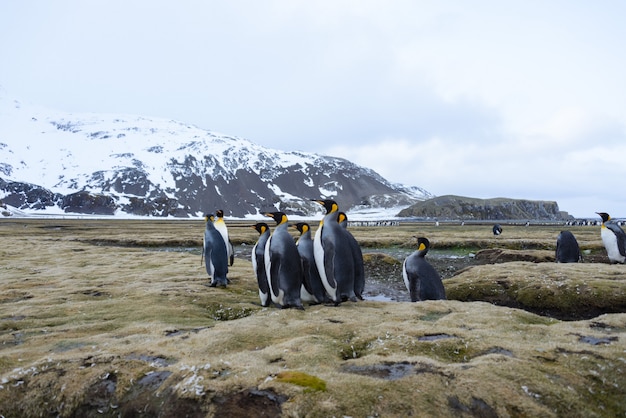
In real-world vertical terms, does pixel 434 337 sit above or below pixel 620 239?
below

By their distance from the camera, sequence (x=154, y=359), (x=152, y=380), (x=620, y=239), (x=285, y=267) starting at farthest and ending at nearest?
(x=620, y=239), (x=285, y=267), (x=154, y=359), (x=152, y=380)

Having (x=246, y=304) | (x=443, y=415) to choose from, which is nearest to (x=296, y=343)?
(x=443, y=415)

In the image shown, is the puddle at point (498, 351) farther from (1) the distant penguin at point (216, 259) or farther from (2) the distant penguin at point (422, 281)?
(1) the distant penguin at point (216, 259)

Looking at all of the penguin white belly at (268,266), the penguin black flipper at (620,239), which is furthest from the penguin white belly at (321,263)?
the penguin black flipper at (620,239)

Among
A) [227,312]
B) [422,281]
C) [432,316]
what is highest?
[422,281]

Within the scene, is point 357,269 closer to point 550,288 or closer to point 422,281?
point 422,281

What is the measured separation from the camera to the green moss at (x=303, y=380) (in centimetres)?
508

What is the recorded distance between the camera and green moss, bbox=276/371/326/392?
16.7ft

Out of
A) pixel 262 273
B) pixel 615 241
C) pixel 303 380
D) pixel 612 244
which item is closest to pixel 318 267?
pixel 262 273

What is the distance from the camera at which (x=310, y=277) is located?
1054cm

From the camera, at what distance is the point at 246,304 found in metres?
11.1

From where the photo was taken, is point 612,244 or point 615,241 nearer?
point 615,241

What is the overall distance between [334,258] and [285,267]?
126cm

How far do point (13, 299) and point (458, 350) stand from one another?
11.2 meters
